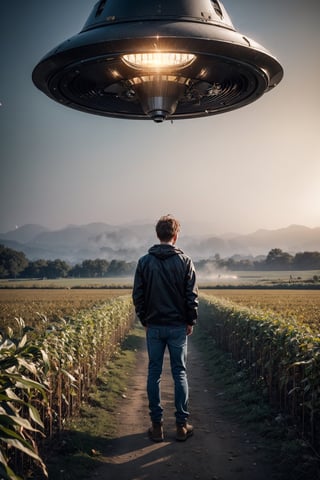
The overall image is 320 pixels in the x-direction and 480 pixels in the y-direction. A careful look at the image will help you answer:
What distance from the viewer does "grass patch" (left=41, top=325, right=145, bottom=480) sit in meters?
4.33

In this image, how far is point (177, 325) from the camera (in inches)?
192

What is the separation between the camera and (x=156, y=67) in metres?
2.50

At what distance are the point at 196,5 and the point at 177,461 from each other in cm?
406

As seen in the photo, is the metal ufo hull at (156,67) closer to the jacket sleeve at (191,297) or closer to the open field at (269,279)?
the jacket sleeve at (191,297)

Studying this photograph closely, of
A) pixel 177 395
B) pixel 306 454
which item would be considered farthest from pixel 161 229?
pixel 306 454

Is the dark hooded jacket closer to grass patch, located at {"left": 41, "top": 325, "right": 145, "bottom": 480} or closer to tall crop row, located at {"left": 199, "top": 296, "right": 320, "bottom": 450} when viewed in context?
tall crop row, located at {"left": 199, "top": 296, "right": 320, "bottom": 450}

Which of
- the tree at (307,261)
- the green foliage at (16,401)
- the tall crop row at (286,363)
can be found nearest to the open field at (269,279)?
the tree at (307,261)

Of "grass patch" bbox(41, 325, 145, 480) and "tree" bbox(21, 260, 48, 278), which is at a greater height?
"tree" bbox(21, 260, 48, 278)

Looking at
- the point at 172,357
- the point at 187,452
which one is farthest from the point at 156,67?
the point at 187,452

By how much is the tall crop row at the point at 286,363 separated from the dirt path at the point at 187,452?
0.69 m

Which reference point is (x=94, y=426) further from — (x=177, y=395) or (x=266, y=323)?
(x=266, y=323)

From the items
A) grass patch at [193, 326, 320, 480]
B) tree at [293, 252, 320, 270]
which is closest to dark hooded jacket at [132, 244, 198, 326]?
grass patch at [193, 326, 320, 480]

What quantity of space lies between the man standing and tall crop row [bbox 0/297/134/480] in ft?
3.28

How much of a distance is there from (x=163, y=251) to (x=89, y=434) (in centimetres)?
252
